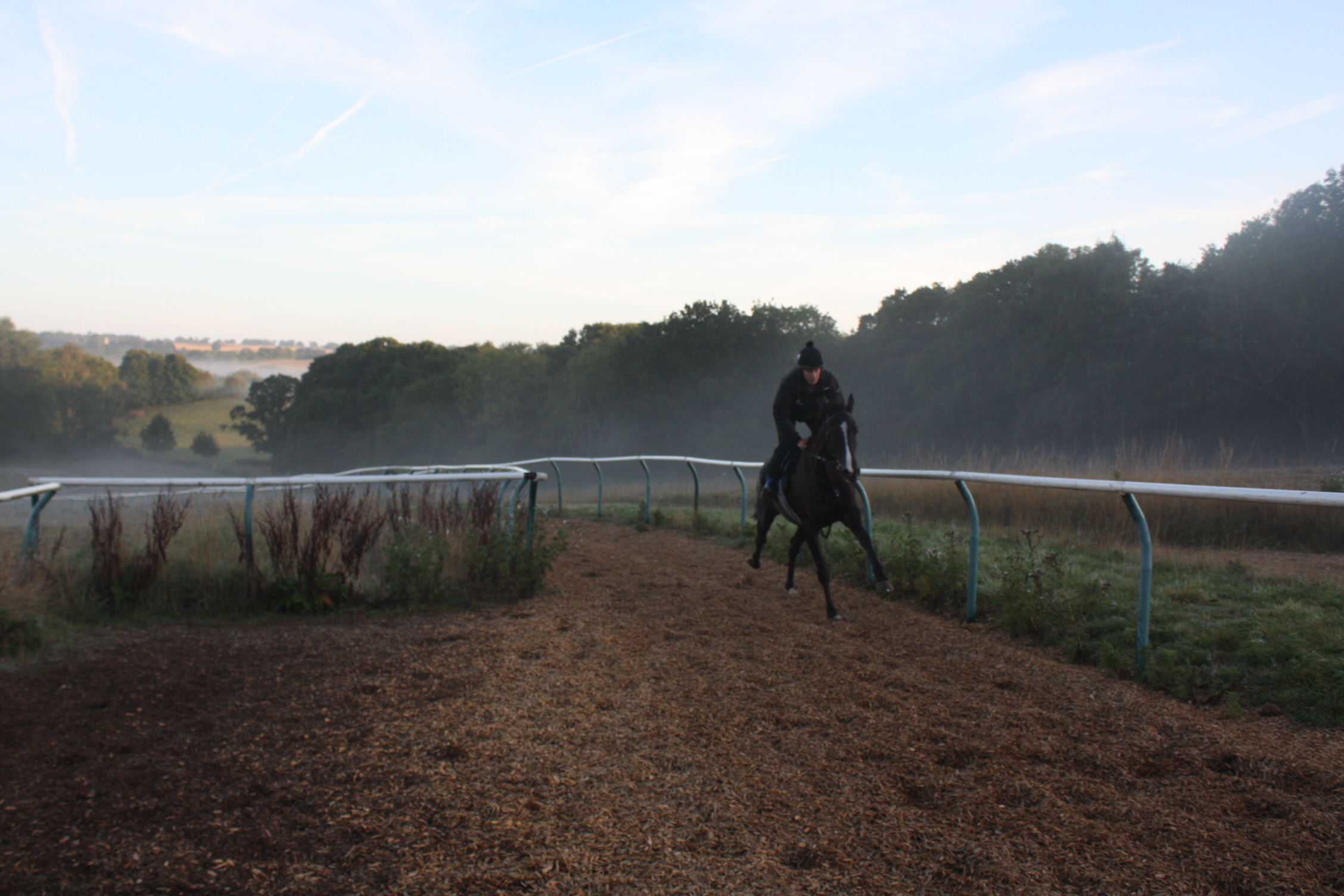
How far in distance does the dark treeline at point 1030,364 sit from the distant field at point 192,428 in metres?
37.3

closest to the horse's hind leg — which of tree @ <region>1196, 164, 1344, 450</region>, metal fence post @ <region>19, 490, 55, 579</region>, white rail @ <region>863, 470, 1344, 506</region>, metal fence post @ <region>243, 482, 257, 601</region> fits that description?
white rail @ <region>863, 470, 1344, 506</region>

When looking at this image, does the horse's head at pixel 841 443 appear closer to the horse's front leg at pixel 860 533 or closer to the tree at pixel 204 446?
the horse's front leg at pixel 860 533

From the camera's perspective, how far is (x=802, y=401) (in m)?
7.91

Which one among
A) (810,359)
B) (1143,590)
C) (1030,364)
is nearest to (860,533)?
(810,359)

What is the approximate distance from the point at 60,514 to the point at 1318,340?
3166 centimetres

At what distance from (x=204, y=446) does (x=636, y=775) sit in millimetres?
98161

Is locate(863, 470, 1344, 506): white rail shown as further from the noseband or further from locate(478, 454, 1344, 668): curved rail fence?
the noseband

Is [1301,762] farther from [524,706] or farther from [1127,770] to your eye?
[524,706]

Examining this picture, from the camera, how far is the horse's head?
708cm

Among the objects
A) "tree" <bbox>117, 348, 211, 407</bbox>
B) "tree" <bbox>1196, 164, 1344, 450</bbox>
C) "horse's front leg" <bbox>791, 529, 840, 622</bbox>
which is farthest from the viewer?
"tree" <bbox>117, 348, 211, 407</bbox>

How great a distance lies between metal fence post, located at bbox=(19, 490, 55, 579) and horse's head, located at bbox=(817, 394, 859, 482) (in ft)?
20.8

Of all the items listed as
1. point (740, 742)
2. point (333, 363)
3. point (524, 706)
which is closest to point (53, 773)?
point (524, 706)

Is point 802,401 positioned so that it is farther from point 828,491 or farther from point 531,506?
point 531,506

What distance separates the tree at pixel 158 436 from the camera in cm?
8138
